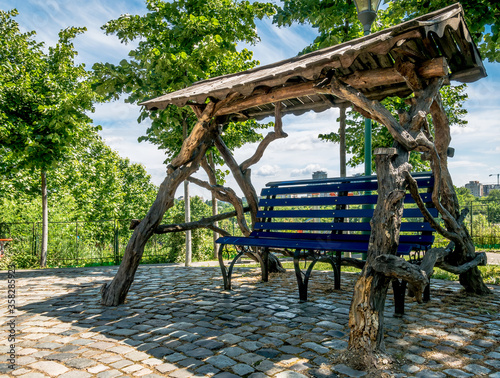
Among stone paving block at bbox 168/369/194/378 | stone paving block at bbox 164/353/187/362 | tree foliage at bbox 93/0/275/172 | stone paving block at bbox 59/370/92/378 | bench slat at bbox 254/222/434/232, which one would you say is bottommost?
stone paving block at bbox 168/369/194/378

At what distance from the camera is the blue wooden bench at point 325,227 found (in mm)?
4527

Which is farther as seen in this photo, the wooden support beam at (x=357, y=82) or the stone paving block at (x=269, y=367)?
the wooden support beam at (x=357, y=82)

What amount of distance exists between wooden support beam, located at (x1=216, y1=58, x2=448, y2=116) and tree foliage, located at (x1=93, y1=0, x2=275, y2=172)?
2232 millimetres

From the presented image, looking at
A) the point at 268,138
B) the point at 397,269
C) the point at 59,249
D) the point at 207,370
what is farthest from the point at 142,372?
the point at 59,249

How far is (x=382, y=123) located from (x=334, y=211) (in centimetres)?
186

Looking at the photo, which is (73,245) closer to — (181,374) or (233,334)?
(233,334)

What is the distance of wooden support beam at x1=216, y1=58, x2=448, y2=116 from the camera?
13.6ft

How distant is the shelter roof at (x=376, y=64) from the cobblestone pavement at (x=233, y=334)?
101 inches

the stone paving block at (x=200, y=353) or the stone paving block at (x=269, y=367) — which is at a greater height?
the stone paving block at (x=200, y=353)

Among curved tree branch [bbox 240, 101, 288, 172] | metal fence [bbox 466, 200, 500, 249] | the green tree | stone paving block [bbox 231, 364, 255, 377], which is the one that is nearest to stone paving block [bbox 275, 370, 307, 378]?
stone paving block [bbox 231, 364, 255, 377]

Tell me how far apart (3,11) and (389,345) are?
38.9 feet

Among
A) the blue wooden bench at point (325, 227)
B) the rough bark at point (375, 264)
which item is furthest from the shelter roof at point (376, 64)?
the blue wooden bench at point (325, 227)

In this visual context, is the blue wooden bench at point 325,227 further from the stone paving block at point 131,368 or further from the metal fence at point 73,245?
the metal fence at point 73,245

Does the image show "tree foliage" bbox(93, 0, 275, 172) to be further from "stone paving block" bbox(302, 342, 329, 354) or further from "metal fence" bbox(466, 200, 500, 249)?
"metal fence" bbox(466, 200, 500, 249)
